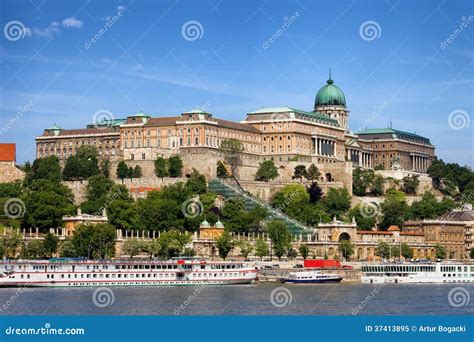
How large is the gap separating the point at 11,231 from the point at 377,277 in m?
23.9

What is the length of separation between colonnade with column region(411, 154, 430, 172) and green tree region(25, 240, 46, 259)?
2614 inches

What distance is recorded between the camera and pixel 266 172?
122m

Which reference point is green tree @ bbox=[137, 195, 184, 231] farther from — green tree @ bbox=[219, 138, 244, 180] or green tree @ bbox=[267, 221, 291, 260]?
green tree @ bbox=[219, 138, 244, 180]

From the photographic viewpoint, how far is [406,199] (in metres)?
128

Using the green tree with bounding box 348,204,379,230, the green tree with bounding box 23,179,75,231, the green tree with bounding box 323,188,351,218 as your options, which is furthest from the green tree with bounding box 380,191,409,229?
the green tree with bounding box 23,179,75,231

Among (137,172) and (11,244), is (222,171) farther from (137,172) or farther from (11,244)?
(11,244)

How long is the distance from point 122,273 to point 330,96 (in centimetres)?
7243

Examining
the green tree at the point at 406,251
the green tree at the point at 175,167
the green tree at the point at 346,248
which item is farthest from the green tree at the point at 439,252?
the green tree at the point at 175,167

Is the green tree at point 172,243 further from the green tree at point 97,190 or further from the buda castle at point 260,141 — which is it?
the buda castle at point 260,141

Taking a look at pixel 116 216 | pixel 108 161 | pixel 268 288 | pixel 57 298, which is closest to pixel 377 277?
pixel 268 288

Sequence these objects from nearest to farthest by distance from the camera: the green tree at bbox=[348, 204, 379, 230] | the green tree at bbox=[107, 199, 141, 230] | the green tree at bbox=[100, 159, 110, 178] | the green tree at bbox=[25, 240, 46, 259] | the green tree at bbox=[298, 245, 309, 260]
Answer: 1. the green tree at bbox=[25, 240, 46, 259]
2. the green tree at bbox=[107, 199, 141, 230]
3. the green tree at bbox=[298, 245, 309, 260]
4. the green tree at bbox=[348, 204, 379, 230]
5. the green tree at bbox=[100, 159, 110, 178]

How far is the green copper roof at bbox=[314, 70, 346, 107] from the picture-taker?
490ft

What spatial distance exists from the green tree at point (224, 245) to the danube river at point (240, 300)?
42.8 feet

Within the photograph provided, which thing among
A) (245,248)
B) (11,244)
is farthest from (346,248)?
(11,244)
